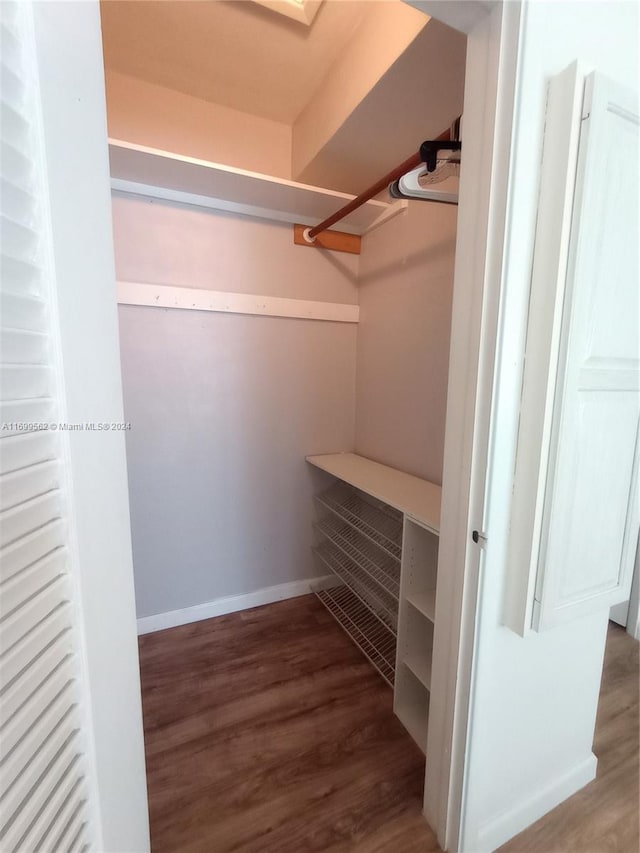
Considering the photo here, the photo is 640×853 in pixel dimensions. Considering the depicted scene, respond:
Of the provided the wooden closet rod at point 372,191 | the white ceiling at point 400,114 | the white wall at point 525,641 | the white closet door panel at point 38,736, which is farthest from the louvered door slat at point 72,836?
the white ceiling at point 400,114

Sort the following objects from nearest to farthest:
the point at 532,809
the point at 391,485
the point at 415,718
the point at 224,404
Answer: the point at 532,809 → the point at 415,718 → the point at 391,485 → the point at 224,404

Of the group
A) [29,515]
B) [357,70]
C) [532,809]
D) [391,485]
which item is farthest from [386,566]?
[357,70]

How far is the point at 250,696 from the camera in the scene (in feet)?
5.32

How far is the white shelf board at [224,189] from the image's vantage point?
1.51 meters

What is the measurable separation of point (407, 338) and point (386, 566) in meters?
1.19

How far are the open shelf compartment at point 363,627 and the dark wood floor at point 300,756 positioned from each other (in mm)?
56

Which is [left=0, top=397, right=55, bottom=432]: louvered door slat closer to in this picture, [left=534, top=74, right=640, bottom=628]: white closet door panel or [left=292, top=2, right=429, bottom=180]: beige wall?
[left=534, top=74, right=640, bottom=628]: white closet door panel

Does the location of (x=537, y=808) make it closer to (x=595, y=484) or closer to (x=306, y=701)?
(x=306, y=701)

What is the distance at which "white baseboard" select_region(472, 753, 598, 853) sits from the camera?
1.09 meters

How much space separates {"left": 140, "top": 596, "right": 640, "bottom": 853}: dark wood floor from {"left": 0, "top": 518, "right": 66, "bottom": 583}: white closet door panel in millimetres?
1217

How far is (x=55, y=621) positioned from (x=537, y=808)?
156 centimetres

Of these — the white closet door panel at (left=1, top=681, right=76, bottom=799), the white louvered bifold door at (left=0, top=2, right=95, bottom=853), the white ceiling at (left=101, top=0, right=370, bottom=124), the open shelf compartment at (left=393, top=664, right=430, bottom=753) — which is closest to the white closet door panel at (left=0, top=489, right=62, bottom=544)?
the white louvered bifold door at (left=0, top=2, right=95, bottom=853)

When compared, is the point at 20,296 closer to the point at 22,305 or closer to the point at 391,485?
the point at 22,305

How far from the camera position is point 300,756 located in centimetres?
136
